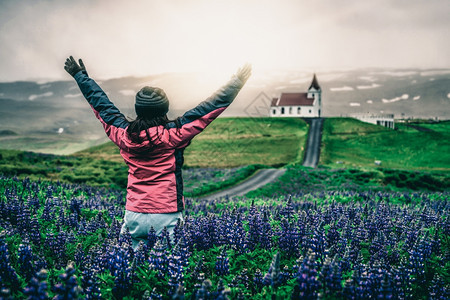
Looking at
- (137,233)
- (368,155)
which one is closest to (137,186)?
(137,233)

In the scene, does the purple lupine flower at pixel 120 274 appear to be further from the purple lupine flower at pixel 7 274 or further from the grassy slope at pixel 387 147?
the grassy slope at pixel 387 147

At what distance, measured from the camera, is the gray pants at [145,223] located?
523 centimetres

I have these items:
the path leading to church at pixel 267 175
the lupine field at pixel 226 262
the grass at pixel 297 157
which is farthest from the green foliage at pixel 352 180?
the lupine field at pixel 226 262

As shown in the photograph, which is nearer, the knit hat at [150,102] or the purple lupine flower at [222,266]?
the purple lupine flower at [222,266]

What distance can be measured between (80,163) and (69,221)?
41739 mm

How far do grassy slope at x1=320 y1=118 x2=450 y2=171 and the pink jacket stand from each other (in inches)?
1934

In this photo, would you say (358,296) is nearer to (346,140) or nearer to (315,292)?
(315,292)

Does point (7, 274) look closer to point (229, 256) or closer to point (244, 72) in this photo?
point (229, 256)

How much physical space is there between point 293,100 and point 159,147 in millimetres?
113996

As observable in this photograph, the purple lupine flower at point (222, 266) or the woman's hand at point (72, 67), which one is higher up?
the woman's hand at point (72, 67)

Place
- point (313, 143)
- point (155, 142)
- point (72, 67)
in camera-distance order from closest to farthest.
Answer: point (155, 142)
point (72, 67)
point (313, 143)

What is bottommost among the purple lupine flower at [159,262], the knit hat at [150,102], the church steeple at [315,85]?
the purple lupine flower at [159,262]

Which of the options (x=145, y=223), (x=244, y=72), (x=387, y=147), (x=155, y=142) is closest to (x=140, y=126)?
(x=155, y=142)

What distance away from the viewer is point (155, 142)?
493 centimetres
